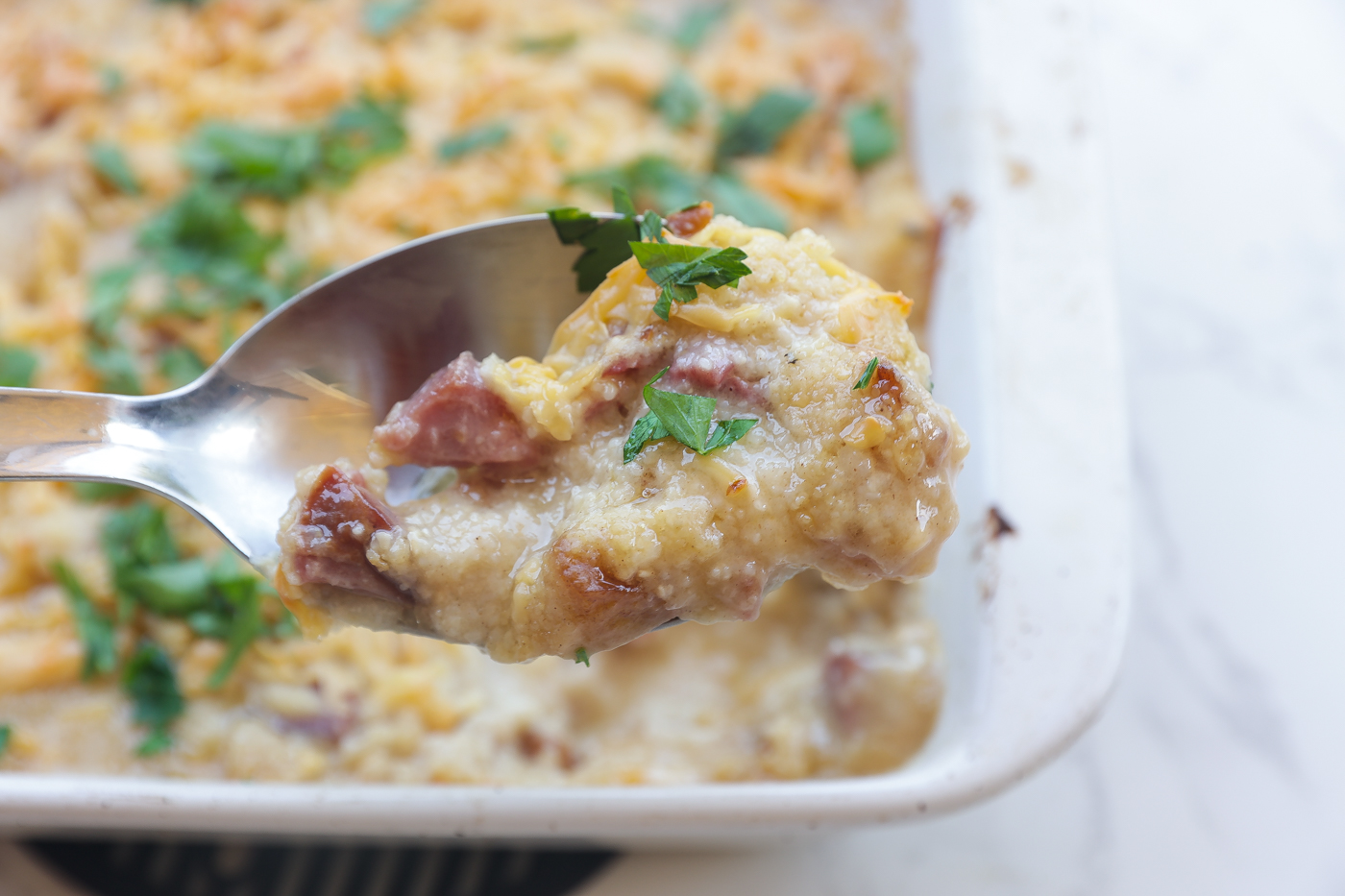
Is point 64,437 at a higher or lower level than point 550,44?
lower

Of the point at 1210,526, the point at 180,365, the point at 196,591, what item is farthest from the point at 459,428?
the point at 1210,526

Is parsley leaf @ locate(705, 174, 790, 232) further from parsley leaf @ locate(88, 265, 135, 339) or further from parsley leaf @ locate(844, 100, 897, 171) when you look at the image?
parsley leaf @ locate(88, 265, 135, 339)

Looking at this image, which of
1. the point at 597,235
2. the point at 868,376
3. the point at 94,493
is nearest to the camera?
the point at 868,376

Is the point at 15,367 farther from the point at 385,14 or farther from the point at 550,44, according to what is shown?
Answer: the point at 550,44

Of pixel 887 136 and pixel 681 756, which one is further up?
pixel 887 136

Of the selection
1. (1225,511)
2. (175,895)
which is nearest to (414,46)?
(175,895)

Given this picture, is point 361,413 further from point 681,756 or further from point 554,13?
point 554,13

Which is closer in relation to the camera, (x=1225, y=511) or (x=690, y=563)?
(x=690, y=563)
